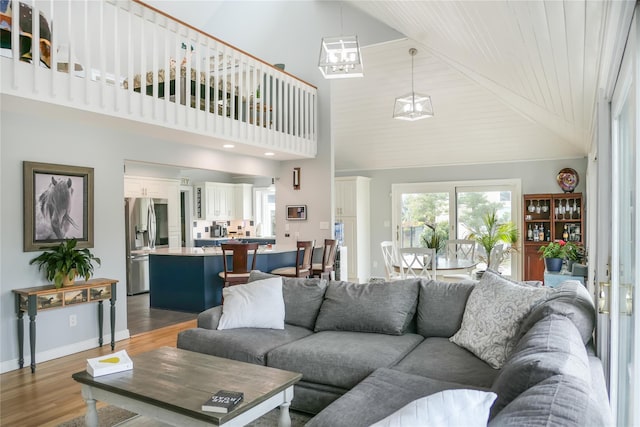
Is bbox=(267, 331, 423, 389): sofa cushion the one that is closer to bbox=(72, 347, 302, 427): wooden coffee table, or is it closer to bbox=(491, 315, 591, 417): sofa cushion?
bbox=(72, 347, 302, 427): wooden coffee table

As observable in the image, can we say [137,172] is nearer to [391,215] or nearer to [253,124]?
[253,124]

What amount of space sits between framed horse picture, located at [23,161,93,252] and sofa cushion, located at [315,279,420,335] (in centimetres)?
270

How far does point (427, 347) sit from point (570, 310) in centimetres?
94

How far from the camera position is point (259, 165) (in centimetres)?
679

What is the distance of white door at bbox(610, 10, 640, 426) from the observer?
1.37m

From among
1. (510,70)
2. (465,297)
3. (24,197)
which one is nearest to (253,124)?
(24,197)

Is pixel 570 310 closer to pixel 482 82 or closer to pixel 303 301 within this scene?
pixel 303 301

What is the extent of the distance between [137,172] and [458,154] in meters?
5.83

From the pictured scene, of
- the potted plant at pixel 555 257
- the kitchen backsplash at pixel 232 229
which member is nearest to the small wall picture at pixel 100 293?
the potted plant at pixel 555 257

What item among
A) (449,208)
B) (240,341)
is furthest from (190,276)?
(449,208)

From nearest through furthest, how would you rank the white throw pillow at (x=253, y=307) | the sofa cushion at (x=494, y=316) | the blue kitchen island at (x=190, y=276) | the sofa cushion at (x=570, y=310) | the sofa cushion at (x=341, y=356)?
the sofa cushion at (x=570, y=310), the sofa cushion at (x=494, y=316), the sofa cushion at (x=341, y=356), the white throw pillow at (x=253, y=307), the blue kitchen island at (x=190, y=276)

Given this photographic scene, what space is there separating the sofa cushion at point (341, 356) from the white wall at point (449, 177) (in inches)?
227

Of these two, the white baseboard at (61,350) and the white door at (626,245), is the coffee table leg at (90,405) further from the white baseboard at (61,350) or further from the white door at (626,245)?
the white door at (626,245)

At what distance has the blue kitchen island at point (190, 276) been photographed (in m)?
5.88
